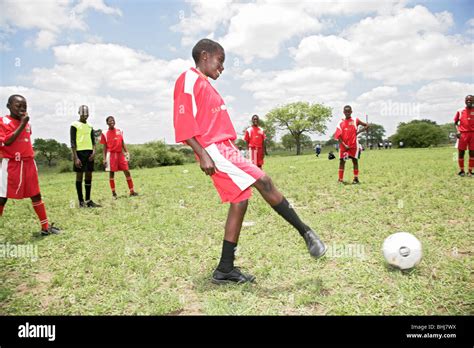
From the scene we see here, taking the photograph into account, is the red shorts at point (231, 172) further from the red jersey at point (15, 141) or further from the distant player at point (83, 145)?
the distant player at point (83, 145)

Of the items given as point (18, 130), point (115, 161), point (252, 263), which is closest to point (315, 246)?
point (252, 263)

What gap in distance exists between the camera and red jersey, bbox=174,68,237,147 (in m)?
3.22

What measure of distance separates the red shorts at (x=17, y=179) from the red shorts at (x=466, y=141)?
12046 mm

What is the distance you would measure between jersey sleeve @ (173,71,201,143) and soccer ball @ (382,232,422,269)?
2.46 m

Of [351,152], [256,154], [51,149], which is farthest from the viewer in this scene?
[51,149]

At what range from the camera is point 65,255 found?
4.74 metres

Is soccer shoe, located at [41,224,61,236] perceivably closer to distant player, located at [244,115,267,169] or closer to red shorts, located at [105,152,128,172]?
red shorts, located at [105,152,128,172]

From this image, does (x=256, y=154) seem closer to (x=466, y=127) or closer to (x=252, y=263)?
(x=466, y=127)

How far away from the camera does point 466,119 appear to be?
10.2m

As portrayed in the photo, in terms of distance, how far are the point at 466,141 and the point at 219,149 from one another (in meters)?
10.4

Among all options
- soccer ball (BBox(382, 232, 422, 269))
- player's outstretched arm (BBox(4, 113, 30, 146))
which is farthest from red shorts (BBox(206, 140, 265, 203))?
player's outstretched arm (BBox(4, 113, 30, 146))
